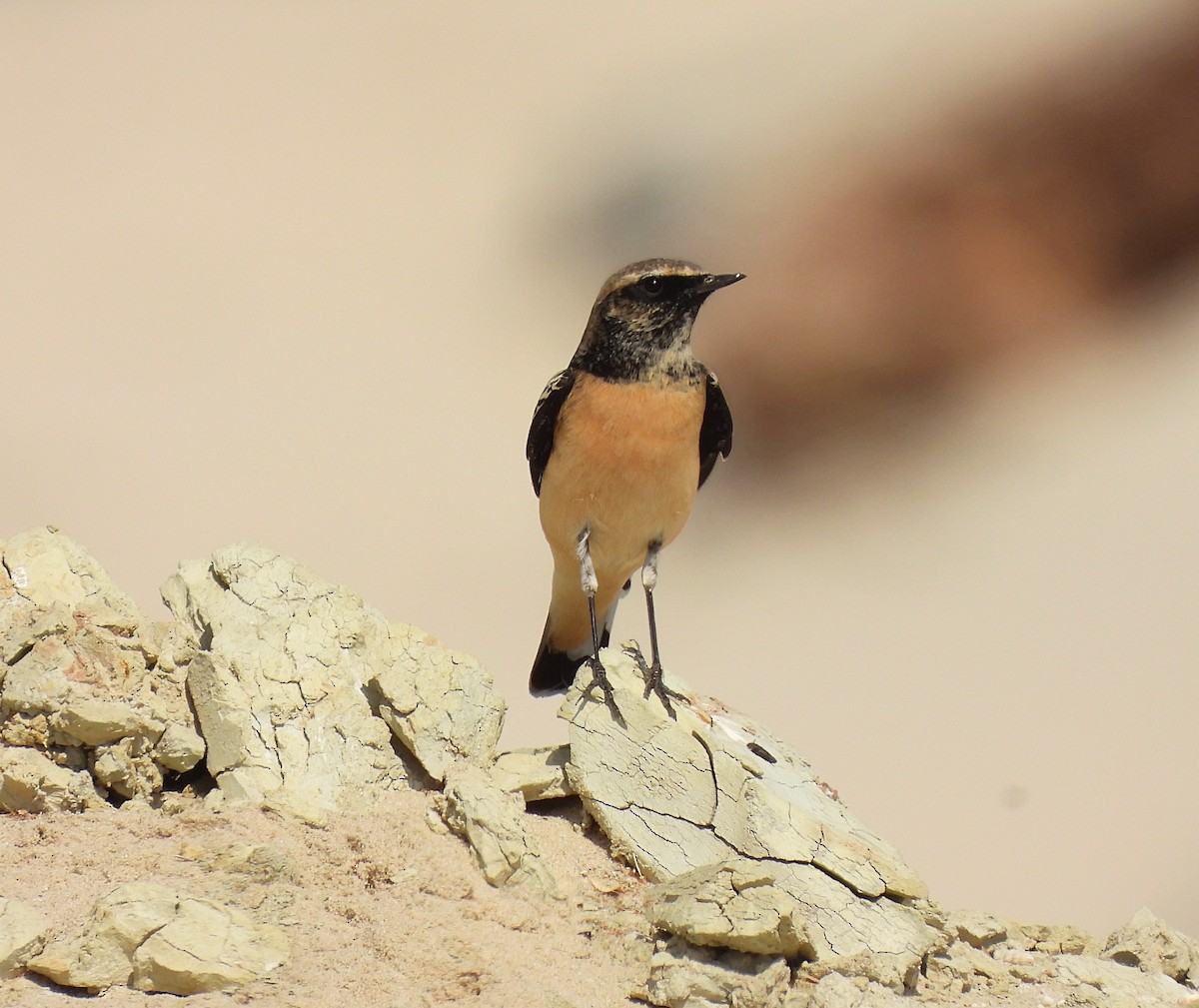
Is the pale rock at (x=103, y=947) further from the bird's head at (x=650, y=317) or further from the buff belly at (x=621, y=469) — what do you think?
the bird's head at (x=650, y=317)

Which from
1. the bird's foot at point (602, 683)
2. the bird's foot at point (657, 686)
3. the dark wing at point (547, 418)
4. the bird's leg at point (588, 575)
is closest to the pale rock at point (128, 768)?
the bird's foot at point (602, 683)

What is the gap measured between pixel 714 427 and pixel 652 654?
1208 mm

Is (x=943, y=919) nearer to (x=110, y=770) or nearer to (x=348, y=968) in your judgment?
(x=348, y=968)

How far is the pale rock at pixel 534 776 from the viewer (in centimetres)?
486

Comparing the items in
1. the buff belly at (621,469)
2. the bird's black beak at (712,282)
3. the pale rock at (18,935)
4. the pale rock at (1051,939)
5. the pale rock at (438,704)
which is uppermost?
the bird's black beak at (712,282)

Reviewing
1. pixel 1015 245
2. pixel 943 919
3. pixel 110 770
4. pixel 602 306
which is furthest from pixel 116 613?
pixel 1015 245

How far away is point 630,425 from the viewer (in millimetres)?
5719

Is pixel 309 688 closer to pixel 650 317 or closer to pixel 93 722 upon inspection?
pixel 93 722

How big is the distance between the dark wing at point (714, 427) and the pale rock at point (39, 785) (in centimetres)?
309

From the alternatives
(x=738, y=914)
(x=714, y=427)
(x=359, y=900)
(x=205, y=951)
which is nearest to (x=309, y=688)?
(x=359, y=900)

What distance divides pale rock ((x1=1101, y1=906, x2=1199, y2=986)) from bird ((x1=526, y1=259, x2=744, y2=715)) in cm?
188

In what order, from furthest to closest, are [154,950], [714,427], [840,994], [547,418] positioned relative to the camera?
1. [714,427]
2. [547,418]
3. [840,994]
4. [154,950]

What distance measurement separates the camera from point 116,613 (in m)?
4.92

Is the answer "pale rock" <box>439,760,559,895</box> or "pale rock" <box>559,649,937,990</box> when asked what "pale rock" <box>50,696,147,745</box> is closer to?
"pale rock" <box>439,760,559,895</box>
